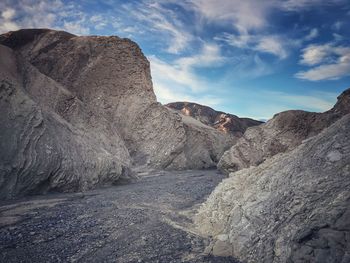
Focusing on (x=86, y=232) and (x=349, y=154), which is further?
(x=86, y=232)

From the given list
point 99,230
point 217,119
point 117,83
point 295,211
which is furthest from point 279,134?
point 217,119

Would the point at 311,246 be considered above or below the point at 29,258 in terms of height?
above

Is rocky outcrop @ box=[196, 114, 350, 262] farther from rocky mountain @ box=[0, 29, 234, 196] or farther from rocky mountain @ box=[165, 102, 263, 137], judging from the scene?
rocky mountain @ box=[165, 102, 263, 137]

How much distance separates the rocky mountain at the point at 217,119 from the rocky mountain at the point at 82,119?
1159 centimetres

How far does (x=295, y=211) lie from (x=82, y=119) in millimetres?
10405

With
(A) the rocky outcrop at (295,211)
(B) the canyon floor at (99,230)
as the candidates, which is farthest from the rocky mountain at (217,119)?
(A) the rocky outcrop at (295,211)

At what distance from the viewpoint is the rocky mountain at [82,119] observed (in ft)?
28.4

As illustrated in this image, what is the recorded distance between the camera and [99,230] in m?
5.71

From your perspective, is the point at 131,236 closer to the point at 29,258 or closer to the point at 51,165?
the point at 29,258

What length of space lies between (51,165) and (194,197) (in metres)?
4.38

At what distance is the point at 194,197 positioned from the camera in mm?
9500

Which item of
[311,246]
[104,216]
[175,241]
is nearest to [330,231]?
[311,246]

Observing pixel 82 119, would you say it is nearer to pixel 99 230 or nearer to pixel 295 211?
pixel 99 230

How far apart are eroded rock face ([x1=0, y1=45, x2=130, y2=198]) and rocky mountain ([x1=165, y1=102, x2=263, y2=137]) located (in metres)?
24.7
